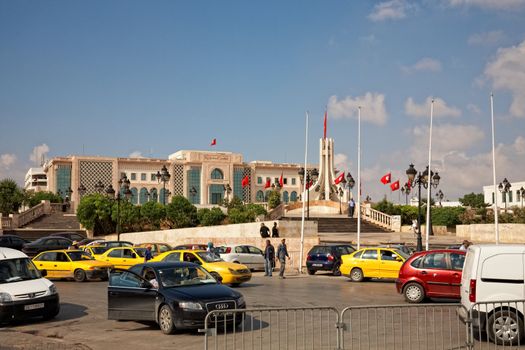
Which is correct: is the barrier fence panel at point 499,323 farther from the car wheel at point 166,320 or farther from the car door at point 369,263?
the car door at point 369,263

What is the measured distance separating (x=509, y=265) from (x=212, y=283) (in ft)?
19.0

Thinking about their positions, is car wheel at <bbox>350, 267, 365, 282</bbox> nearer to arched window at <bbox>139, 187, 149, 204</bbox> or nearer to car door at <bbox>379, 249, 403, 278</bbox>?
car door at <bbox>379, 249, 403, 278</bbox>

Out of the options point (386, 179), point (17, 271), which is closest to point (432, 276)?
point (17, 271)

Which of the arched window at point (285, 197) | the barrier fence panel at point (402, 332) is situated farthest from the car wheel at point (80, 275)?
A: the arched window at point (285, 197)

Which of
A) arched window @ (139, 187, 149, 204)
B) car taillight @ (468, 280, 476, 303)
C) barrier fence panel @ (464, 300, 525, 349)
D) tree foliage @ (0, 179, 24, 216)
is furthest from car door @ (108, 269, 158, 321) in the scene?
arched window @ (139, 187, 149, 204)

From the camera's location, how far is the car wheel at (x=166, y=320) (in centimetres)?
1216

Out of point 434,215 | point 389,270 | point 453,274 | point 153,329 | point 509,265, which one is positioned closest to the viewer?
point 509,265

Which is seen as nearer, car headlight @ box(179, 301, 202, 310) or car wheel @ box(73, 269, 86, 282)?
car headlight @ box(179, 301, 202, 310)

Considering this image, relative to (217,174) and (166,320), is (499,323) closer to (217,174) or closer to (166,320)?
(166,320)

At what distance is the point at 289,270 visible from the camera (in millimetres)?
30422

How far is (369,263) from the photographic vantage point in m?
23.1

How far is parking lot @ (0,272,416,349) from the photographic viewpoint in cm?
1162

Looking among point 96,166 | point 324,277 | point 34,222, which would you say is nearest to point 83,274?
point 324,277

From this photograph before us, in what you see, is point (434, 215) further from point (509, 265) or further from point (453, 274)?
point (509, 265)
